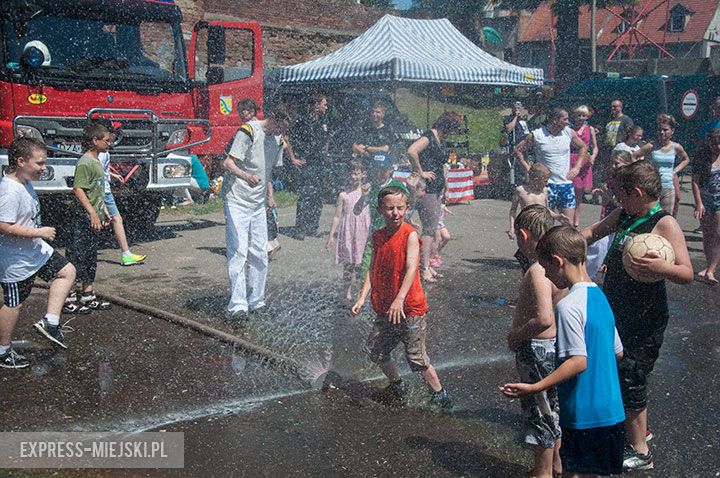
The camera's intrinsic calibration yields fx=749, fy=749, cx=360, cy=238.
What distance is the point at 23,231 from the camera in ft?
17.1

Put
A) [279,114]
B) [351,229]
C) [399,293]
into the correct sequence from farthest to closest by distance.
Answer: [351,229]
[279,114]
[399,293]

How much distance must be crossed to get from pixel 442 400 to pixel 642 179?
1.83 metres

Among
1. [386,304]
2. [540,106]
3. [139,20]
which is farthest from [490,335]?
[540,106]

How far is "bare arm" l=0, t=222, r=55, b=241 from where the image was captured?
5156 mm

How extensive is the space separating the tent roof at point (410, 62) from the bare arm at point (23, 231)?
1017cm

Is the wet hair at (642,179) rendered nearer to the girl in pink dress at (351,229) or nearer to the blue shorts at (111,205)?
the girl in pink dress at (351,229)

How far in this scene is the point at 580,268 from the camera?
3.07 metres

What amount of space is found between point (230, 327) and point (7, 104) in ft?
15.0

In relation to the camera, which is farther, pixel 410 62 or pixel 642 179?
pixel 410 62

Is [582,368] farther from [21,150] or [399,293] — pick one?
[21,150]

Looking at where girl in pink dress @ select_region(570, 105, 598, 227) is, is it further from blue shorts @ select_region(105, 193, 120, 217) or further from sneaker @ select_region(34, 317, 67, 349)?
sneaker @ select_region(34, 317, 67, 349)

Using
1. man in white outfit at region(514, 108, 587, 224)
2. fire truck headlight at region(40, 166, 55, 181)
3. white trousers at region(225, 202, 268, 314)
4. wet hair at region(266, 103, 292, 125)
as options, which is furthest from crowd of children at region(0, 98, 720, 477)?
fire truck headlight at region(40, 166, 55, 181)

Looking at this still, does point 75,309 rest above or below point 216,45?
below

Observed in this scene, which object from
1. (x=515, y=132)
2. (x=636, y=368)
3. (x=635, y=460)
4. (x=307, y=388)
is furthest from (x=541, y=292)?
(x=515, y=132)
